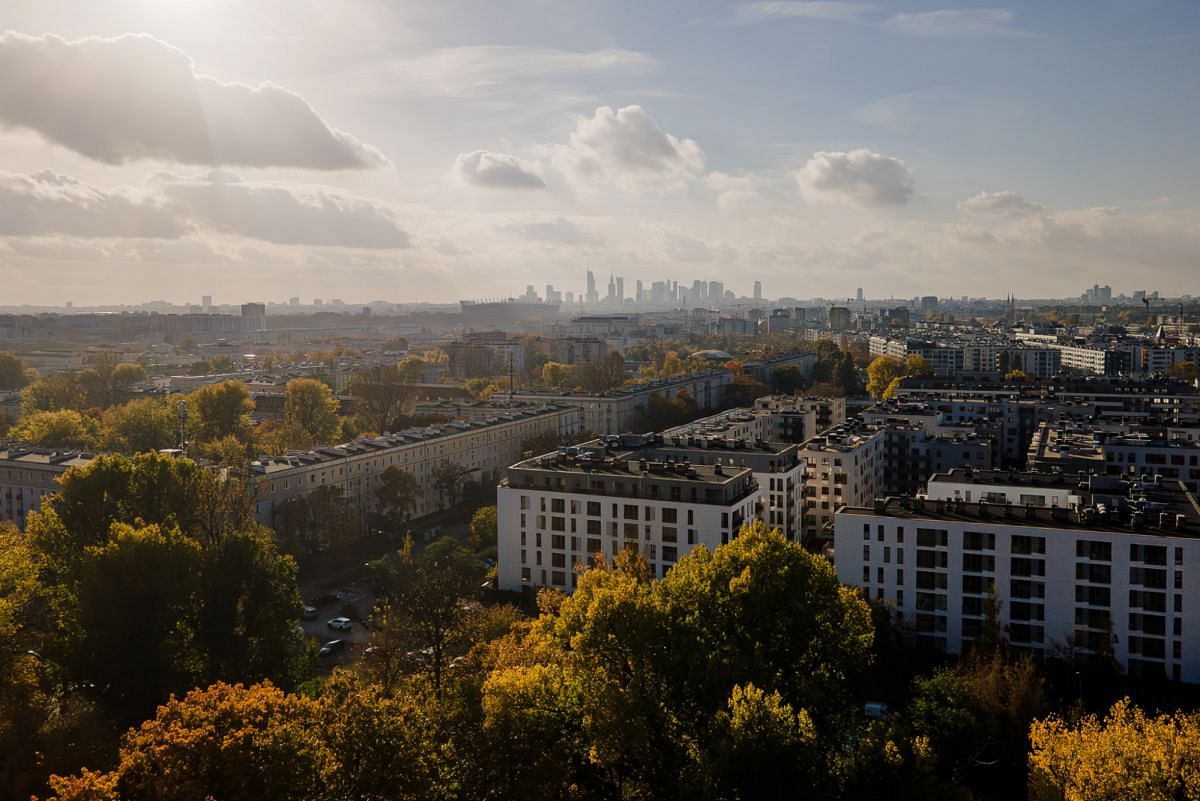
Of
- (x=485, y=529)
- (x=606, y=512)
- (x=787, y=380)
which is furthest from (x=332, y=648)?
(x=787, y=380)

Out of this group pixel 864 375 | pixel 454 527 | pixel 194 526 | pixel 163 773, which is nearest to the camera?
pixel 163 773

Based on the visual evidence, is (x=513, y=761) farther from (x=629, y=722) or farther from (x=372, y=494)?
(x=372, y=494)

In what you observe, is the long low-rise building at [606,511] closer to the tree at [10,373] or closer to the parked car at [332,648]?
the parked car at [332,648]

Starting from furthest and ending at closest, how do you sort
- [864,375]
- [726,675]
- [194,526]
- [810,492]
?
[864,375] < [810,492] < [194,526] < [726,675]

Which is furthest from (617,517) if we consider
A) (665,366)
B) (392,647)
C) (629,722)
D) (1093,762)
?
(665,366)

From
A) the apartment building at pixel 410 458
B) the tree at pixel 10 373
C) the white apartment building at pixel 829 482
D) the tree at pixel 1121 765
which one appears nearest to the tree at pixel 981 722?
the tree at pixel 1121 765

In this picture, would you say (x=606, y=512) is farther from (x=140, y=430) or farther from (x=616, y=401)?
(x=616, y=401)

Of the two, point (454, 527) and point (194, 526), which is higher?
point (194, 526)
